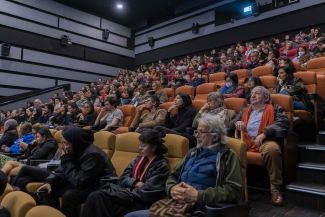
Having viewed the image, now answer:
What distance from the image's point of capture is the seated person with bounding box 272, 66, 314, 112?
2391mm

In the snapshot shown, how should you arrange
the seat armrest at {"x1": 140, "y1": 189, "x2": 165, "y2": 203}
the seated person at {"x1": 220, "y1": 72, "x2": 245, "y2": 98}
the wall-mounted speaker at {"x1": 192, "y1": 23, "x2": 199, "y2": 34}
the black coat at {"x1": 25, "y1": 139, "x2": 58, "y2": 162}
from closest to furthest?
1. the seat armrest at {"x1": 140, "y1": 189, "x2": 165, "y2": 203}
2. the black coat at {"x1": 25, "y1": 139, "x2": 58, "y2": 162}
3. the seated person at {"x1": 220, "y1": 72, "x2": 245, "y2": 98}
4. the wall-mounted speaker at {"x1": 192, "y1": 23, "x2": 199, "y2": 34}

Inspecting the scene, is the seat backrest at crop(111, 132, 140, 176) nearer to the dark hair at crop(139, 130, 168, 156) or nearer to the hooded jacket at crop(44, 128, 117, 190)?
the hooded jacket at crop(44, 128, 117, 190)

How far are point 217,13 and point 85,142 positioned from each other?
6.87 meters

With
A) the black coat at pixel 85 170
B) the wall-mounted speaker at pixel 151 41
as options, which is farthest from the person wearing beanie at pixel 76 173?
the wall-mounted speaker at pixel 151 41

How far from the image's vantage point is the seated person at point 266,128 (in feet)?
5.60

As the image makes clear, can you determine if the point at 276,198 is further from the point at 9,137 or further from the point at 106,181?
the point at 9,137

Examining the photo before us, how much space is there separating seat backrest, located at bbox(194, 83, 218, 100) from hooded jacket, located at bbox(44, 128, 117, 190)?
197 cm

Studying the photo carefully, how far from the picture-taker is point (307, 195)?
1.64 metres

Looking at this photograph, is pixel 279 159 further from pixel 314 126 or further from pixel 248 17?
pixel 248 17

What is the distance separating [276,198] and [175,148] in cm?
68

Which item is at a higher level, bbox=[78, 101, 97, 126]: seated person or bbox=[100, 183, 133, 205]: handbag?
bbox=[78, 101, 97, 126]: seated person

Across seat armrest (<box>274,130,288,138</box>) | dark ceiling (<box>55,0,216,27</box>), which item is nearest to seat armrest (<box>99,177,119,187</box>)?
seat armrest (<box>274,130,288,138</box>)

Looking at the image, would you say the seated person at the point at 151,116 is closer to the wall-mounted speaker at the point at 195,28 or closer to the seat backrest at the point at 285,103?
the seat backrest at the point at 285,103

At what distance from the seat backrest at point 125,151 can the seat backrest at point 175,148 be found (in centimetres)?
30
